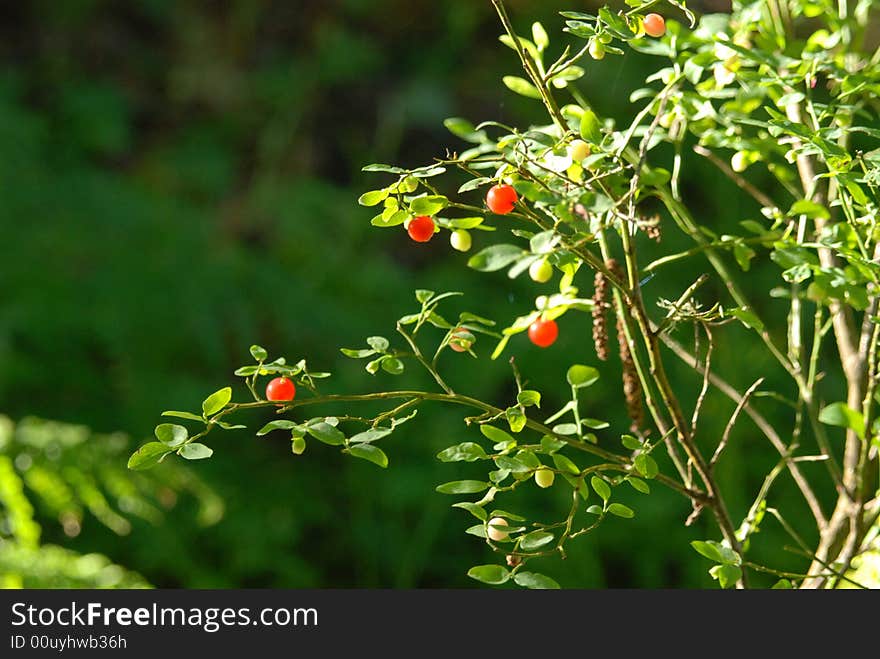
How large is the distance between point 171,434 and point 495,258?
0.16m

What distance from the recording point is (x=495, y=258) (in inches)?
17.0

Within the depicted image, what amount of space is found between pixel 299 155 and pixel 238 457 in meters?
0.84

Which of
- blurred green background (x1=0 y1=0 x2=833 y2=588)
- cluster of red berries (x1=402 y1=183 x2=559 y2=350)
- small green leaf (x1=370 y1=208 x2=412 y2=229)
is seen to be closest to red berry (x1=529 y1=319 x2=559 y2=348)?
cluster of red berries (x1=402 y1=183 x2=559 y2=350)

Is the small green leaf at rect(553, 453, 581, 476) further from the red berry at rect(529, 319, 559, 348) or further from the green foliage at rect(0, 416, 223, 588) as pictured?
the green foliage at rect(0, 416, 223, 588)

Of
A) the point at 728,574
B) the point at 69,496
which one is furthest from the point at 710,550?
the point at 69,496

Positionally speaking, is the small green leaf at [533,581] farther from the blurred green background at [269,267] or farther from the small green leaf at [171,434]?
the blurred green background at [269,267]

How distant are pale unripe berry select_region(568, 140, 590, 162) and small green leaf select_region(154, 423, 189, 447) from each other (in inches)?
8.1

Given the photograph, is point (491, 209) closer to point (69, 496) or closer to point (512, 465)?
point (512, 465)

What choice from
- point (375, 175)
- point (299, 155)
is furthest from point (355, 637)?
point (299, 155)

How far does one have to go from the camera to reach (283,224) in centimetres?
194

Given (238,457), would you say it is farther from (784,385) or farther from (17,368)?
(784,385)

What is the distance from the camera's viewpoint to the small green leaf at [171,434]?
438 millimetres

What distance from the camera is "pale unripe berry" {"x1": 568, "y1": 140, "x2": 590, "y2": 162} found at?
0.47m

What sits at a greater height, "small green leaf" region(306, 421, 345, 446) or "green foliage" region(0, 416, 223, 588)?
"small green leaf" region(306, 421, 345, 446)
